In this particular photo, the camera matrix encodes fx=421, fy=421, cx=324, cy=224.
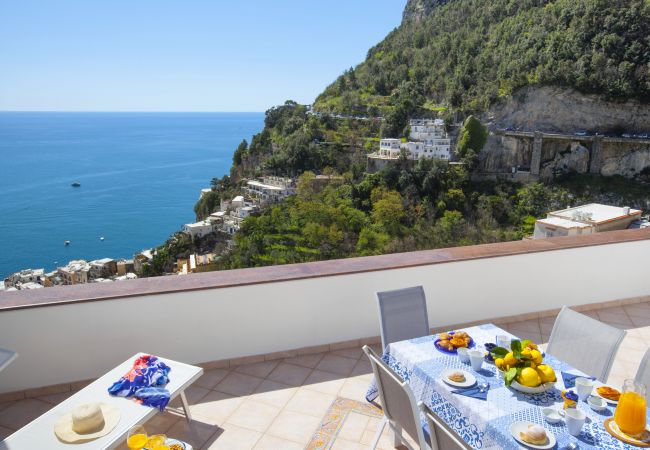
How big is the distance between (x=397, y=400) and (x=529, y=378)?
45cm

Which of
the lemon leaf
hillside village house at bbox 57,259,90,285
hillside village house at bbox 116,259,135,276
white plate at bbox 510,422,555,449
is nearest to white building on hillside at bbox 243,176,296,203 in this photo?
hillside village house at bbox 116,259,135,276

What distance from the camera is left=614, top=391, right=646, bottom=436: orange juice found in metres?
1.18

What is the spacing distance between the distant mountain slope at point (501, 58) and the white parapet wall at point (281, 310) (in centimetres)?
3156

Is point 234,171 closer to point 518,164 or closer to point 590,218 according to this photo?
point 518,164

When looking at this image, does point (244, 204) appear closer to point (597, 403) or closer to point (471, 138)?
point (471, 138)

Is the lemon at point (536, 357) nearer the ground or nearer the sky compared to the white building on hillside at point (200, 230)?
nearer the sky

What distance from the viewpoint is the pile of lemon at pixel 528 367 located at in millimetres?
1413

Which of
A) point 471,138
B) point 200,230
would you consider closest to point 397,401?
point 200,230

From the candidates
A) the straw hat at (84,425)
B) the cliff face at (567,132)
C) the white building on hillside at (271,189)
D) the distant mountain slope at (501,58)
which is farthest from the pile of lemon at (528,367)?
the distant mountain slope at (501,58)

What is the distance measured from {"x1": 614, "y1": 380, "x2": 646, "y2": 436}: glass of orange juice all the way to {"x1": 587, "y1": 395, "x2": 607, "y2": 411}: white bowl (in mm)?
78

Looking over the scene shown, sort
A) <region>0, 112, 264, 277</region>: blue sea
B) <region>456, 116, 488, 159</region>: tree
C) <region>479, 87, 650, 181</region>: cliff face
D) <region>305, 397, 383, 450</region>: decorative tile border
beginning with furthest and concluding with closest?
<region>0, 112, 264, 277</region>: blue sea < <region>456, 116, 488, 159</region>: tree < <region>479, 87, 650, 181</region>: cliff face < <region>305, 397, 383, 450</region>: decorative tile border

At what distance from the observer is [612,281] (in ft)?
11.1

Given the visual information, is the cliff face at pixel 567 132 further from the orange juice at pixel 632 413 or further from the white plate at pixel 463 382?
the orange juice at pixel 632 413

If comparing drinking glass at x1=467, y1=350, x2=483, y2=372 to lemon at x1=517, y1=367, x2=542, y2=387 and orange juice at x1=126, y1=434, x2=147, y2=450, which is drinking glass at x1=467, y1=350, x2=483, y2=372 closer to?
lemon at x1=517, y1=367, x2=542, y2=387
